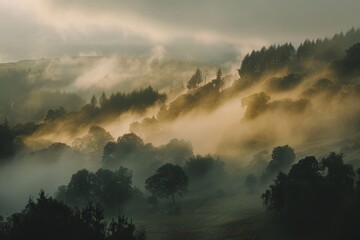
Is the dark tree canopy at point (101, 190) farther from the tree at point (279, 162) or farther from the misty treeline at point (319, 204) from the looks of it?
the misty treeline at point (319, 204)

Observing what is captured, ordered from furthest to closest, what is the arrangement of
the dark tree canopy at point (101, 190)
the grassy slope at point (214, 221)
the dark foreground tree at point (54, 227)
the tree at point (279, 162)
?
the tree at point (279, 162), the dark tree canopy at point (101, 190), the grassy slope at point (214, 221), the dark foreground tree at point (54, 227)

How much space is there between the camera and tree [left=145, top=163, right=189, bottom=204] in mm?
160500

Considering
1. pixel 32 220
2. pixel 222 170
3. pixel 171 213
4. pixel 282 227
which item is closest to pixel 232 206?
pixel 171 213

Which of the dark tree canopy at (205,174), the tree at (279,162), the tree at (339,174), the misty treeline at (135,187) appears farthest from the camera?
the dark tree canopy at (205,174)

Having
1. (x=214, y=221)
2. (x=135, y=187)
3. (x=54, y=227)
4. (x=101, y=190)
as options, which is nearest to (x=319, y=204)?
(x=214, y=221)

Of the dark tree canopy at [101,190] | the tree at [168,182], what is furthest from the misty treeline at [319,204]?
the dark tree canopy at [101,190]

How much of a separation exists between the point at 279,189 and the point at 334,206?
1614cm

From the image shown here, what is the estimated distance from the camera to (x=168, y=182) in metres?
161

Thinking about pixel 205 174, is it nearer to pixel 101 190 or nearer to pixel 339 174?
pixel 101 190

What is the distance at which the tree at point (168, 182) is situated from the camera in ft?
527

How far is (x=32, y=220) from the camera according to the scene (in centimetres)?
6131

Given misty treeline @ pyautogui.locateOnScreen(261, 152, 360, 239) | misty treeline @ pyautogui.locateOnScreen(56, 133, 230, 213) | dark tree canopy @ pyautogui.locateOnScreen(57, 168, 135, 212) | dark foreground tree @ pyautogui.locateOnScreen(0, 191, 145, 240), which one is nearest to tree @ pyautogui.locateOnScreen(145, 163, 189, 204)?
misty treeline @ pyautogui.locateOnScreen(56, 133, 230, 213)

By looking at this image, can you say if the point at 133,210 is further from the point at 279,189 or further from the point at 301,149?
the point at 301,149

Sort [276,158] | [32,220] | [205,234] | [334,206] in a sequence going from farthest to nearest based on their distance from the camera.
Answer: [276,158]
[205,234]
[334,206]
[32,220]
